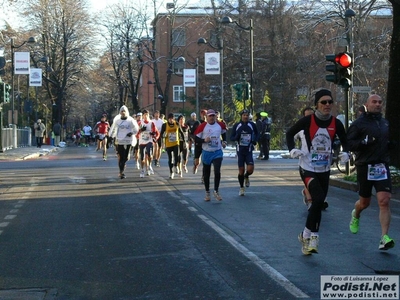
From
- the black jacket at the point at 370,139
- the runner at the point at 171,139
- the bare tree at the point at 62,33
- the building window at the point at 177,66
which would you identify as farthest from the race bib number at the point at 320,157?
the bare tree at the point at 62,33

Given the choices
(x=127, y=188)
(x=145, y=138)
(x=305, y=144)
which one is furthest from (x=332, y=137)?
(x=145, y=138)

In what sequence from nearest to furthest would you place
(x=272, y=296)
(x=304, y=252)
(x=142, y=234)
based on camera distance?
(x=272, y=296) < (x=304, y=252) < (x=142, y=234)

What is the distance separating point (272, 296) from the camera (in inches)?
280

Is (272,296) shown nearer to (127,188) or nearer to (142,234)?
(142,234)

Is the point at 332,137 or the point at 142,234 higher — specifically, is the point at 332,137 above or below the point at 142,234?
above

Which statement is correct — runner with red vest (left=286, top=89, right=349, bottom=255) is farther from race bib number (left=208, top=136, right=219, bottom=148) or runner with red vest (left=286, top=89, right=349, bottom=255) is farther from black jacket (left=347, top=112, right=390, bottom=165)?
race bib number (left=208, top=136, right=219, bottom=148)

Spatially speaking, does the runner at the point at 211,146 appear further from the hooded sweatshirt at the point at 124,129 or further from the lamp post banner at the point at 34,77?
the lamp post banner at the point at 34,77

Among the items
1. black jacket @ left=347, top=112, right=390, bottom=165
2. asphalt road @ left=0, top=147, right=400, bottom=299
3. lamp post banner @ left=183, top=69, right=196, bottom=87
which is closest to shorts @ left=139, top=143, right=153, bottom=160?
asphalt road @ left=0, top=147, right=400, bottom=299

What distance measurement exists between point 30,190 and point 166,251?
376 inches

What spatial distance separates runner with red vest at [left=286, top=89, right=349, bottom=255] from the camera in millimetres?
9195

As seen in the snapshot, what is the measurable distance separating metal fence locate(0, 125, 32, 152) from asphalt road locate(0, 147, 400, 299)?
26.6 metres

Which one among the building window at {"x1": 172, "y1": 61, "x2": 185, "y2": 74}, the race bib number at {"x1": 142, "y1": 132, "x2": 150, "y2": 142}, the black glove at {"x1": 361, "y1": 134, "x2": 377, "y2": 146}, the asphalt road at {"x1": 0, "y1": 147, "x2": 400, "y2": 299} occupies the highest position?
the building window at {"x1": 172, "y1": 61, "x2": 185, "y2": 74}

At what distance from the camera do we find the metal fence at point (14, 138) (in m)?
43.8

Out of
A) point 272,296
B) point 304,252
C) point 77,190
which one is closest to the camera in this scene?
point 272,296
